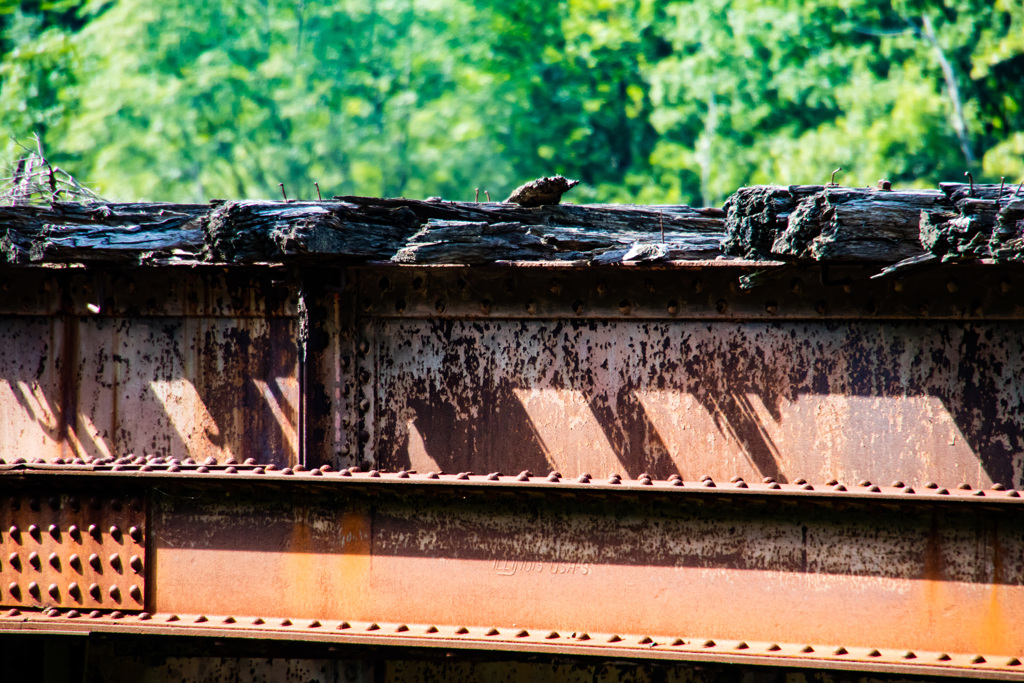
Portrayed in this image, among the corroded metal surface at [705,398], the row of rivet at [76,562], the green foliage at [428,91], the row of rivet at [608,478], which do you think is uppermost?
the green foliage at [428,91]

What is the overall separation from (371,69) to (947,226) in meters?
26.7

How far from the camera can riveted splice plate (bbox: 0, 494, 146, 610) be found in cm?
334

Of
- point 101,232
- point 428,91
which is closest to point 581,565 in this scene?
point 101,232

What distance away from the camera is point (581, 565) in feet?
10.3

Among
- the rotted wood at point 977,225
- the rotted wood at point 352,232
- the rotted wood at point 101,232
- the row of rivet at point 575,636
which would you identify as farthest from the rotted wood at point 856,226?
the rotted wood at point 101,232

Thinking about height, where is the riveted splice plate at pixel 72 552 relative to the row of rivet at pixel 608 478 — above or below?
below

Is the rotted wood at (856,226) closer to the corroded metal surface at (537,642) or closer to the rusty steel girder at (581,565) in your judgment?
the rusty steel girder at (581,565)

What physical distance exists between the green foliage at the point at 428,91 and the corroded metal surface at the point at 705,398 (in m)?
19.5

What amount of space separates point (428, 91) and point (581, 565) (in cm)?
2615

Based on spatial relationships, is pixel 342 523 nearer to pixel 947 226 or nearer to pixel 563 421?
pixel 563 421

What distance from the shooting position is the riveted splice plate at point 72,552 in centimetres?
334

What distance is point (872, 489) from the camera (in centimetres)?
303

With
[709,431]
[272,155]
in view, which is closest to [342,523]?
[709,431]

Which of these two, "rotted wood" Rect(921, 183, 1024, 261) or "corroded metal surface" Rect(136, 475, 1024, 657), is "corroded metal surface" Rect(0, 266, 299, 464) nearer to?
"corroded metal surface" Rect(136, 475, 1024, 657)
